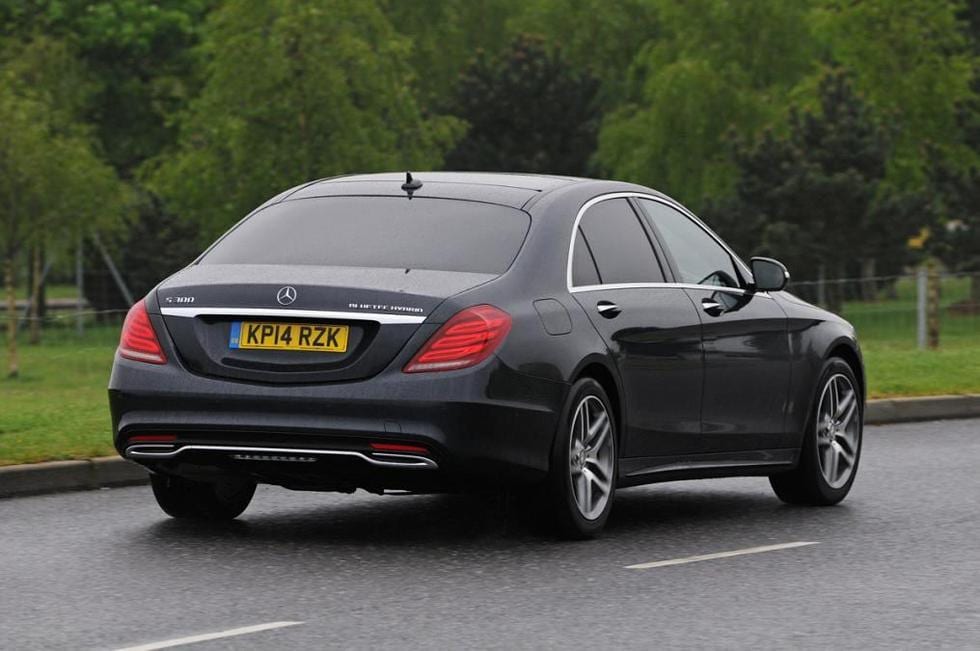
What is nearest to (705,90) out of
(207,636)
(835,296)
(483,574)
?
(835,296)

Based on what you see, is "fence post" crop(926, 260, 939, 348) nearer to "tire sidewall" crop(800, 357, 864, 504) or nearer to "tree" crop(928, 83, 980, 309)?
"tire sidewall" crop(800, 357, 864, 504)

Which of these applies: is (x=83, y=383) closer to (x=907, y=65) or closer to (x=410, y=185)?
(x=410, y=185)

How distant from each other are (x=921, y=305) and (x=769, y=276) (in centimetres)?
1516

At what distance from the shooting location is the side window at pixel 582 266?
31.3 ft

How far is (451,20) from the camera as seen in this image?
246 ft

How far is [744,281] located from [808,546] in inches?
71.7

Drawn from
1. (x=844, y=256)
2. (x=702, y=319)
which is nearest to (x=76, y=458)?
(x=702, y=319)

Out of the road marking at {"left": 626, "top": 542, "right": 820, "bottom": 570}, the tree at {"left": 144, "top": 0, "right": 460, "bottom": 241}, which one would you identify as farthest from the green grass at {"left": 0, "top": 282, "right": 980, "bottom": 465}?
the tree at {"left": 144, "top": 0, "right": 460, "bottom": 241}

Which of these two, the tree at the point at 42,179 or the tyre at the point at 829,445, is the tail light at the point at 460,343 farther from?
the tree at the point at 42,179

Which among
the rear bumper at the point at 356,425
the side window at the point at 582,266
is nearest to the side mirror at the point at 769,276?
the side window at the point at 582,266

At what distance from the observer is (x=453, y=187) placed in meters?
9.85

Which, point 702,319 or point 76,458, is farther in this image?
point 76,458

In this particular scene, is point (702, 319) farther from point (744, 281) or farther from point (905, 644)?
point (905, 644)

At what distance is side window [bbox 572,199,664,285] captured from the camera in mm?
9820
